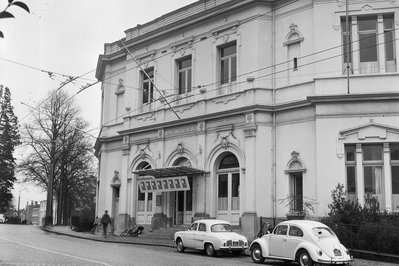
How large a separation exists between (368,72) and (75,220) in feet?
93.2

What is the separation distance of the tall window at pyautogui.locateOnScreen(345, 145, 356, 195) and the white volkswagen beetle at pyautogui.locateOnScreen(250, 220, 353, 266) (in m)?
6.49

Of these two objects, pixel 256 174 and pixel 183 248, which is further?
pixel 256 174

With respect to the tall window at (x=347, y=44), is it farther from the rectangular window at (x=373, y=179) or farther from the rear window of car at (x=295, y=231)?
the rear window of car at (x=295, y=231)

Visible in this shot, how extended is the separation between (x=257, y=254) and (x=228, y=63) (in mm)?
14046

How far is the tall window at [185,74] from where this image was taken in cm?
3216

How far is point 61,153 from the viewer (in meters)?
57.3

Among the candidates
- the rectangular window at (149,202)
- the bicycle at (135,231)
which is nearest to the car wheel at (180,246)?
the bicycle at (135,231)

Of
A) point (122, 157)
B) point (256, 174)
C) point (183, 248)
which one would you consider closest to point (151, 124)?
point (122, 157)

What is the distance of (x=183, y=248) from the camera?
22812mm

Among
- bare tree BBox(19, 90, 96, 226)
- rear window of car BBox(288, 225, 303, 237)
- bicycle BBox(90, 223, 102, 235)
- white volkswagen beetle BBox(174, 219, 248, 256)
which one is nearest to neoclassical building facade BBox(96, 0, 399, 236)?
bicycle BBox(90, 223, 102, 235)

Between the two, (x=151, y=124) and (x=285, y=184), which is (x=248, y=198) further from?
(x=151, y=124)

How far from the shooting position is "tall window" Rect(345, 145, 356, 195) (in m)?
23.8

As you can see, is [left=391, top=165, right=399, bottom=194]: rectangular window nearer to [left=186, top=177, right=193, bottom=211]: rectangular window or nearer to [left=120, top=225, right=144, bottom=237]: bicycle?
[left=186, top=177, right=193, bottom=211]: rectangular window

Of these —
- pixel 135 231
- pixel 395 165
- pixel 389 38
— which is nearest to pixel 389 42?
pixel 389 38
